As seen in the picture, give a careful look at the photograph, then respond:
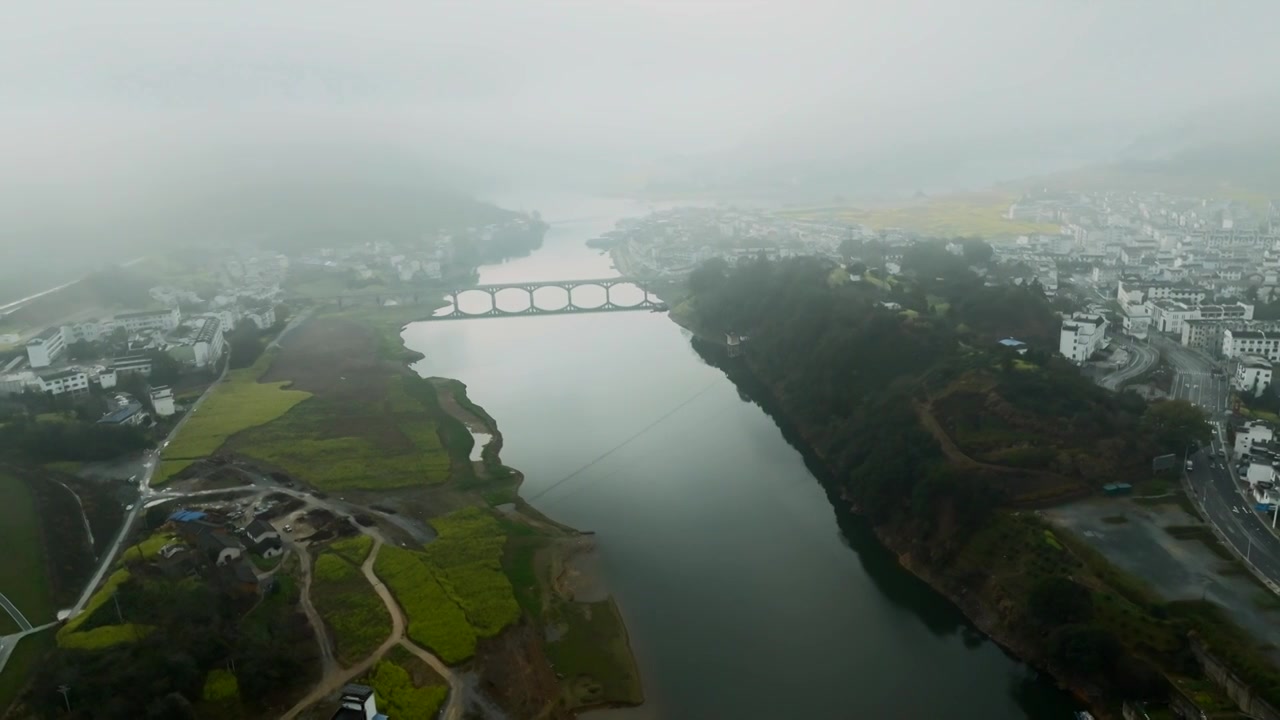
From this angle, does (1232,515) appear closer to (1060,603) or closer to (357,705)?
(1060,603)

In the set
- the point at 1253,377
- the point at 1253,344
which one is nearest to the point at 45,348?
the point at 1253,377

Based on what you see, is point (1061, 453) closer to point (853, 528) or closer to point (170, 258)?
point (853, 528)

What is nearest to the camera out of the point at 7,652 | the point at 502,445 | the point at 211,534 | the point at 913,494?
the point at 7,652

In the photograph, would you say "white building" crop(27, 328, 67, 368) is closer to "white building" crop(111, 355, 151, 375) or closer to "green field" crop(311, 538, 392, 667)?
"white building" crop(111, 355, 151, 375)

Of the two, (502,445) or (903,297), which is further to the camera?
(903,297)

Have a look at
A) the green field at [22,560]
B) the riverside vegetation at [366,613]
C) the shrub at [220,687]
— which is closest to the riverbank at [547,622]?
the riverside vegetation at [366,613]

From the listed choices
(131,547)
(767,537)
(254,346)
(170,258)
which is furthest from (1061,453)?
(170,258)

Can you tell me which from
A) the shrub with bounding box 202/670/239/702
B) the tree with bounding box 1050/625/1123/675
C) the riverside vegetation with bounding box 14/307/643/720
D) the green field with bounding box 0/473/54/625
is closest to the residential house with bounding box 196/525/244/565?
the riverside vegetation with bounding box 14/307/643/720
